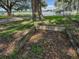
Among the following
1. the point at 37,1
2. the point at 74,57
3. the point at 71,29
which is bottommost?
the point at 74,57

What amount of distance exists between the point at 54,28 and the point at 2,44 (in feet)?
9.56

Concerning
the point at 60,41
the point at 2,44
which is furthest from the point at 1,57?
the point at 60,41

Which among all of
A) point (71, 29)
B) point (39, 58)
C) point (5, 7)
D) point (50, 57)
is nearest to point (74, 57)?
point (50, 57)

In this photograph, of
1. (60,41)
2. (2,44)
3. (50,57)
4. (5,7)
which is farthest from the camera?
(5,7)

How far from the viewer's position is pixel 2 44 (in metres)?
7.12

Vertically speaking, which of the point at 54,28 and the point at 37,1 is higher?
the point at 37,1

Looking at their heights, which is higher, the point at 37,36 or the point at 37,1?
the point at 37,1

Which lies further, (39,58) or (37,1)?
(37,1)

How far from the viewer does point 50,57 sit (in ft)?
21.1

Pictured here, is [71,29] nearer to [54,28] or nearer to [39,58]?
[54,28]

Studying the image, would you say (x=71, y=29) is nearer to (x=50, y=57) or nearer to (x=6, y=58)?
(x=50, y=57)

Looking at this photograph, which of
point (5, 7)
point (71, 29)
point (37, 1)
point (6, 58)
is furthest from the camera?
point (5, 7)

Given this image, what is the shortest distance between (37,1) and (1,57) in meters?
7.60

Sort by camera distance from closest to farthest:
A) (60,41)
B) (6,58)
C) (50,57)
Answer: (6,58) → (50,57) → (60,41)
